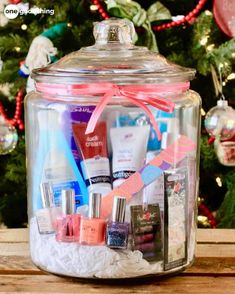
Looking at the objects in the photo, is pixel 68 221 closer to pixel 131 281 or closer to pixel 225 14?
pixel 131 281

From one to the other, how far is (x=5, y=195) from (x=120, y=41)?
0.82 meters

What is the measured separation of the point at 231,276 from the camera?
916mm

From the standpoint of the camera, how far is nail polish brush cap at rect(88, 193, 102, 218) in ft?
2.82

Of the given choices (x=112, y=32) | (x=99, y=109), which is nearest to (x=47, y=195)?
(x=99, y=109)

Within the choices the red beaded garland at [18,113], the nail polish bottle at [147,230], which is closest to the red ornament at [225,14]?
the red beaded garland at [18,113]

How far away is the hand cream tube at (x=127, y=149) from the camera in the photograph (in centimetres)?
89

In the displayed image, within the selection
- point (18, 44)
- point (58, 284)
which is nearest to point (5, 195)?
point (18, 44)

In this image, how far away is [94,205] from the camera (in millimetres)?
860

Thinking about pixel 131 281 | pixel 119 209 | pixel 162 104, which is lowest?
pixel 131 281

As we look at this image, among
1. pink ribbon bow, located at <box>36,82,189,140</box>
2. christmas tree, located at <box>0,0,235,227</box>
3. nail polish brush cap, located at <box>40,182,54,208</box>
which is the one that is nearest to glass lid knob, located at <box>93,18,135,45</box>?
pink ribbon bow, located at <box>36,82,189,140</box>

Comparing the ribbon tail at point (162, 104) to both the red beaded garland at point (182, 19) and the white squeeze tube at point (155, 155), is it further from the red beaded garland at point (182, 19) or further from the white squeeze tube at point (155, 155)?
the red beaded garland at point (182, 19)

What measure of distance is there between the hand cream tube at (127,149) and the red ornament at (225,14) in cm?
64

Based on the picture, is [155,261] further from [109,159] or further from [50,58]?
[50,58]

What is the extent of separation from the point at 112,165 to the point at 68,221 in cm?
9
